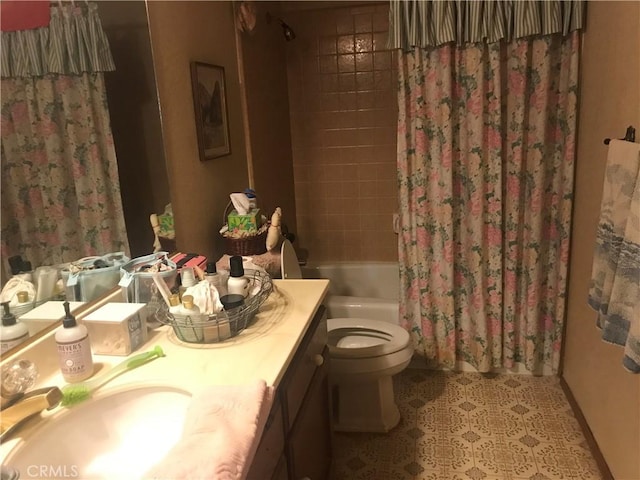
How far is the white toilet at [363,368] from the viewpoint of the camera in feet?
7.32

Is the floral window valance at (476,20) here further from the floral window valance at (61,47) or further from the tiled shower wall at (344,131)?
the floral window valance at (61,47)

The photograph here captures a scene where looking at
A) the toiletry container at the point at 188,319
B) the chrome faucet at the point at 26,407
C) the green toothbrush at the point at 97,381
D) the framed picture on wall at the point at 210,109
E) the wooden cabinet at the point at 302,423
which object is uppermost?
the framed picture on wall at the point at 210,109

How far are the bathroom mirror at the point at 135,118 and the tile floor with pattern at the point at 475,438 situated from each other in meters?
1.21

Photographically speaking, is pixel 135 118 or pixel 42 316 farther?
pixel 135 118

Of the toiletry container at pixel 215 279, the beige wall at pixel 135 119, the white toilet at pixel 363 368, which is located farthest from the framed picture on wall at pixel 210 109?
the toiletry container at pixel 215 279

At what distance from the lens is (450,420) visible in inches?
94.0

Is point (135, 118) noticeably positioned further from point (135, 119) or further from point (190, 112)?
point (190, 112)

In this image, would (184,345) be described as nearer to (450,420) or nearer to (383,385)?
(383,385)

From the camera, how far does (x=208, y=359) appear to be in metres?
1.26

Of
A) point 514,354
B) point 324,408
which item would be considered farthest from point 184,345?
point 514,354

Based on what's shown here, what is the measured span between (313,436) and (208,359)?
54 cm

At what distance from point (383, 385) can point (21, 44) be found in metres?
1.89

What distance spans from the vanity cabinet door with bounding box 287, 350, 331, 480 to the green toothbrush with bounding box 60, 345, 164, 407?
418 millimetres

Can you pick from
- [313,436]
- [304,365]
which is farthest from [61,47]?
[313,436]
